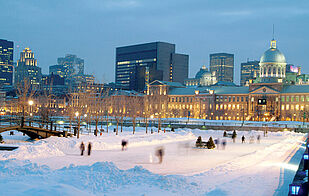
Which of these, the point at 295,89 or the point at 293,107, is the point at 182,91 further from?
the point at 293,107

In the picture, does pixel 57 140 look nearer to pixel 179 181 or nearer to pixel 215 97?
pixel 179 181

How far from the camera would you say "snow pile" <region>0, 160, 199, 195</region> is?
709 inches

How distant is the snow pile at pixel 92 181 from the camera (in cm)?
1802

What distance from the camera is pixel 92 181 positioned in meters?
20.5

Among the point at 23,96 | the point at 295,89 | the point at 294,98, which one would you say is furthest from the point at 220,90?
the point at 23,96

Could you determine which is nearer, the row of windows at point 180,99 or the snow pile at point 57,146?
the snow pile at point 57,146

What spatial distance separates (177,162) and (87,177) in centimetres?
1194

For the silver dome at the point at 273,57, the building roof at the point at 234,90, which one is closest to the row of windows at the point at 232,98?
Answer: the building roof at the point at 234,90

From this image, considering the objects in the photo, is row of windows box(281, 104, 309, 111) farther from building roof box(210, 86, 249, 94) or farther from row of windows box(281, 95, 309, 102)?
building roof box(210, 86, 249, 94)

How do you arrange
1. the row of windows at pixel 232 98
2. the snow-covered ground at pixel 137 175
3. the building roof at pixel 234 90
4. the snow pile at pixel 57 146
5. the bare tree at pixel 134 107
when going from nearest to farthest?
the snow-covered ground at pixel 137 175 < the snow pile at pixel 57 146 < the bare tree at pixel 134 107 < the row of windows at pixel 232 98 < the building roof at pixel 234 90

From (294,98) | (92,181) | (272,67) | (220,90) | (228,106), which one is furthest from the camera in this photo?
(220,90)

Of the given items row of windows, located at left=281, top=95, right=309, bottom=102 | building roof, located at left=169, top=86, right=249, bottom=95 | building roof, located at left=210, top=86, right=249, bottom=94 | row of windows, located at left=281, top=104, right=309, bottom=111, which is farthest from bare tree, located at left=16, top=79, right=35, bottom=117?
building roof, located at left=169, top=86, right=249, bottom=95

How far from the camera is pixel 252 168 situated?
2858 cm

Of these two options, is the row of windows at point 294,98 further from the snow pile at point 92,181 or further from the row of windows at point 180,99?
the snow pile at point 92,181
